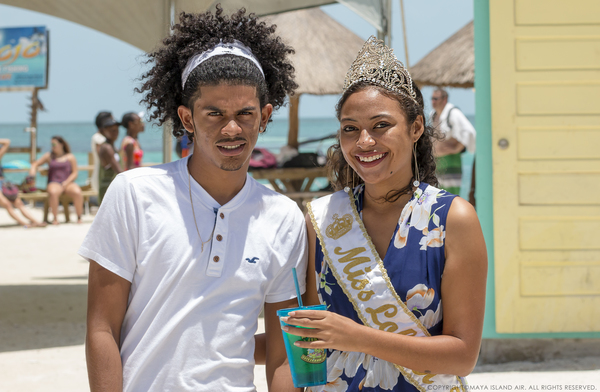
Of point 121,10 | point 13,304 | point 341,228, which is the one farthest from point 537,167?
point 13,304

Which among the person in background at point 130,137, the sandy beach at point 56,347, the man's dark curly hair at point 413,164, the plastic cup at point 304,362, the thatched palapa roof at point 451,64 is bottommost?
the sandy beach at point 56,347

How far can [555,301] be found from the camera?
12.8 feet

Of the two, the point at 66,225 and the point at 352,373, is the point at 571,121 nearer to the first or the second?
the point at 352,373

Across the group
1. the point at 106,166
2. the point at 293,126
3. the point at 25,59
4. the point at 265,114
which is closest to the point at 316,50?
the point at 293,126

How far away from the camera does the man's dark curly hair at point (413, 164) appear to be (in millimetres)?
1976

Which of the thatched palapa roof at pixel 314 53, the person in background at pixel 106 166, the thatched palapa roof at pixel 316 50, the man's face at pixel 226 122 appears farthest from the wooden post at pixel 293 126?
the man's face at pixel 226 122

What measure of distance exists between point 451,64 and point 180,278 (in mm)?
9161

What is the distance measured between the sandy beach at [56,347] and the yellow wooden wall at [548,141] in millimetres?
531

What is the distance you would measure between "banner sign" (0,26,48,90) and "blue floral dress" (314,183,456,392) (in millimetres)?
20941

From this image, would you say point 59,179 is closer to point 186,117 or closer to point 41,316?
point 41,316

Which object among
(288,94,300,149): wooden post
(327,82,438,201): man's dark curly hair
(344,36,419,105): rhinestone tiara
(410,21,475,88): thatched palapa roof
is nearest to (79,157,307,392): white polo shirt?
(327,82,438,201): man's dark curly hair

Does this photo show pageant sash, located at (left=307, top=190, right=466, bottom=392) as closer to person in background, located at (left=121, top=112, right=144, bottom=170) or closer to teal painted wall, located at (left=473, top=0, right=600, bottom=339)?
teal painted wall, located at (left=473, top=0, right=600, bottom=339)

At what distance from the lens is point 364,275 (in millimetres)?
1919

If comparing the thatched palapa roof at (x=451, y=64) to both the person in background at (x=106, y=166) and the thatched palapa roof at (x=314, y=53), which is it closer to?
the thatched palapa roof at (x=314, y=53)
